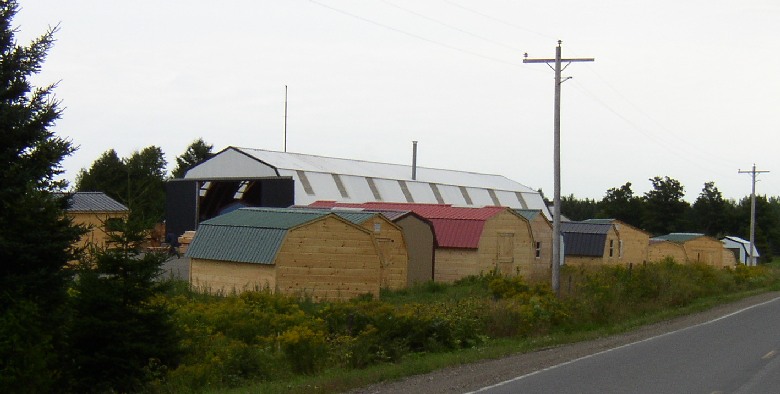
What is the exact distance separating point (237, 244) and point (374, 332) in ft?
45.8

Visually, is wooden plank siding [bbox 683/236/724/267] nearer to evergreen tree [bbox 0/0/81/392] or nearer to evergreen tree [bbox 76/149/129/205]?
evergreen tree [bbox 76/149/129/205]

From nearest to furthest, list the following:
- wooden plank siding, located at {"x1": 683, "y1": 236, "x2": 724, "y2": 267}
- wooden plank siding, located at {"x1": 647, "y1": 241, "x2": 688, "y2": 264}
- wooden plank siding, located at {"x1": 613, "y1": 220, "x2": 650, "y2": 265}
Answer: wooden plank siding, located at {"x1": 613, "y1": 220, "x2": 650, "y2": 265} → wooden plank siding, located at {"x1": 647, "y1": 241, "x2": 688, "y2": 264} → wooden plank siding, located at {"x1": 683, "y1": 236, "x2": 724, "y2": 267}

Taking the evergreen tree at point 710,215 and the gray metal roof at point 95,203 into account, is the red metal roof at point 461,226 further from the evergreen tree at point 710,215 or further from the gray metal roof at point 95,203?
the evergreen tree at point 710,215

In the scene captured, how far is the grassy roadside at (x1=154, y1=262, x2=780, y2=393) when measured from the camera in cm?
1515

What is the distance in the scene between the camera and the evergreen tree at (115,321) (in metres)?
14.5

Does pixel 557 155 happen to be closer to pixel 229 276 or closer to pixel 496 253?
pixel 229 276

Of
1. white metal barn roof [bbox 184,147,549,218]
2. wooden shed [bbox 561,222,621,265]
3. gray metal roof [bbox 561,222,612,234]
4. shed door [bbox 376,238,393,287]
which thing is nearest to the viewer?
shed door [bbox 376,238,393,287]

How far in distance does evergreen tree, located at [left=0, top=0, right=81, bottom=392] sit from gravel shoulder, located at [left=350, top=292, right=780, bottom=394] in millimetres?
4712

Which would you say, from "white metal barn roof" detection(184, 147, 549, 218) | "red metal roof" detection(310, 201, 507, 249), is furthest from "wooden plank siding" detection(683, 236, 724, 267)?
"red metal roof" detection(310, 201, 507, 249)

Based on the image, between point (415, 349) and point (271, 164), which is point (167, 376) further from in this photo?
point (271, 164)

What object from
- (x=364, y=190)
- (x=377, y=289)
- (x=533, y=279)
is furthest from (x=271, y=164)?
(x=377, y=289)

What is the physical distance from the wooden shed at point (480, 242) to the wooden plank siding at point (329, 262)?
34.9ft

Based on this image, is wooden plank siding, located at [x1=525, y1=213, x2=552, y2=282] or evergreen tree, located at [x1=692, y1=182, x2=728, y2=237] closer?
wooden plank siding, located at [x1=525, y1=213, x2=552, y2=282]

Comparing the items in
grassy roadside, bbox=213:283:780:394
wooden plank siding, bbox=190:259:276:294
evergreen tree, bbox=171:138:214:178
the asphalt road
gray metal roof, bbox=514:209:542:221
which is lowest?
grassy roadside, bbox=213:283:780:394
